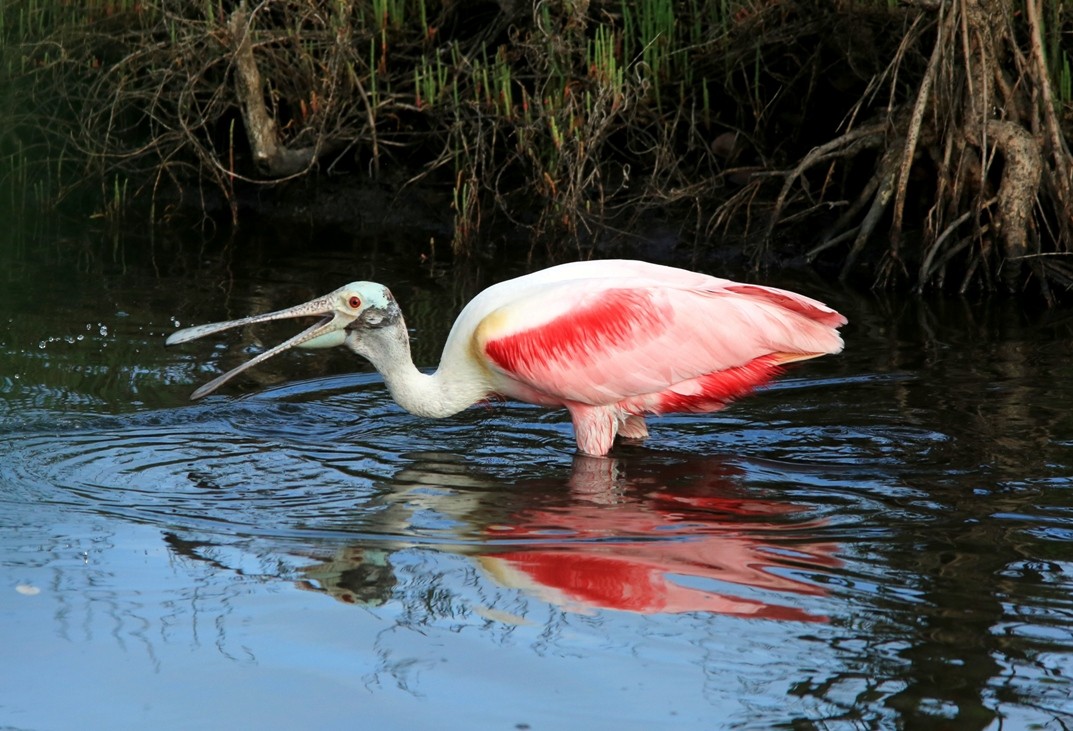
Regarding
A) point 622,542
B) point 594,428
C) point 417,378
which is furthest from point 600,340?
point 622,542

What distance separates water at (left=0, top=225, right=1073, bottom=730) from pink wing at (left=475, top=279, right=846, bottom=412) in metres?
0.28

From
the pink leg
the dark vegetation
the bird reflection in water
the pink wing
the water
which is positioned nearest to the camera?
the water

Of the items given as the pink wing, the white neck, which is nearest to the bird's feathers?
the pink wing

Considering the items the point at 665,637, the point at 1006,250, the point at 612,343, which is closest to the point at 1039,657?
the point at 665,637

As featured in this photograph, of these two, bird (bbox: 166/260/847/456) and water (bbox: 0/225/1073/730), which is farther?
bird (bbox: 166/260/847/456)

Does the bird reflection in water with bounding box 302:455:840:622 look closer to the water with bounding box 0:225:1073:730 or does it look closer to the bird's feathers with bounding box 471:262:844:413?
the water with bounding box 0:225:1073:730

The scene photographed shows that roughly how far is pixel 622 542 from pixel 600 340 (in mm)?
1283

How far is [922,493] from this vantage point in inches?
194

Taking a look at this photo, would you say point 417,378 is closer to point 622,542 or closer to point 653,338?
point 653,338

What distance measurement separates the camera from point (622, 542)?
4.49m

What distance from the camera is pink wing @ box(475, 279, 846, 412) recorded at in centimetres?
557

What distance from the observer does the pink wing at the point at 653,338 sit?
5.57 m

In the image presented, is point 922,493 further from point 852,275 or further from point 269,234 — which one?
point 269,234

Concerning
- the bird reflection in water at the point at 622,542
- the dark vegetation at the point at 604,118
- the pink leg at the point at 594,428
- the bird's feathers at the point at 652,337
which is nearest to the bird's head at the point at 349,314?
the bird's feathers at the point at 652,337
